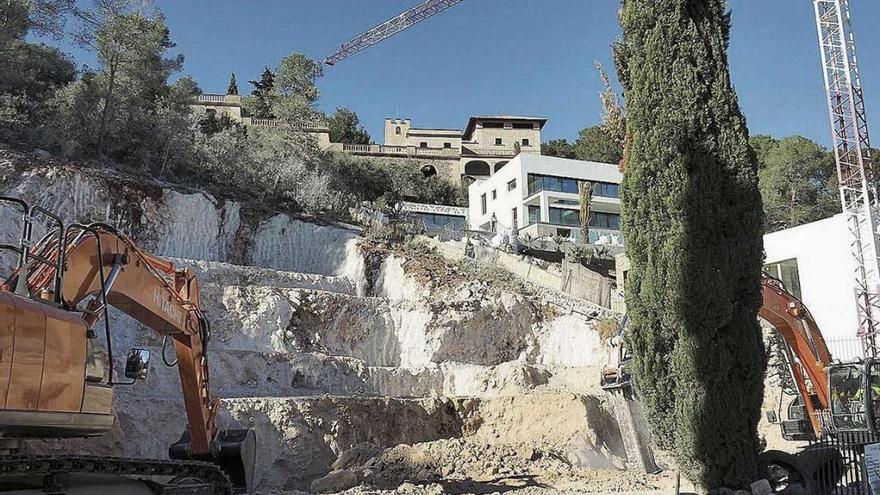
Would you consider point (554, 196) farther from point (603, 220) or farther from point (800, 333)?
point (800, 333)

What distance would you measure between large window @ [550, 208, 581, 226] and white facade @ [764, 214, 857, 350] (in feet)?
65.9

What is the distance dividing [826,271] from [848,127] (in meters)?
6.93

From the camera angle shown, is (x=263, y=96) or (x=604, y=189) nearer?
(x=604, y=189)

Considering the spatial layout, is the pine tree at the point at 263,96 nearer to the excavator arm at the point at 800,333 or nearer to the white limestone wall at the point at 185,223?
the white limestone wall at the point at 185,223

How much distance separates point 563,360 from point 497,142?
43.4 metres

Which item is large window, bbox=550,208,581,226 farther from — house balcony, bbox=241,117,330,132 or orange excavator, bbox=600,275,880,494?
orange excavator, bbox=600,275,880,494

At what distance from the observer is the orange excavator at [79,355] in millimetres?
5094

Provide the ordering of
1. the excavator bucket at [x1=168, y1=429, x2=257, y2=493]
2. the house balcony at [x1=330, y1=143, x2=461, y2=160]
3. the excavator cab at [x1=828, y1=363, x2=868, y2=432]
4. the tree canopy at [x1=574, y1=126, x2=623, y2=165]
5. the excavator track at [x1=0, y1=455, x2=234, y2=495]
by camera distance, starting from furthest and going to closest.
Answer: the tree canopy at [x1=574, y1=126, x2=623, y2=165] → the house balcony at [x1=330, y1=143, x2=461, y2=160] → the excavator cab at [x1=828, y1=363, x2=868, y2=432] → the excavator bucket at [x1=168, y1=429, x2=257, y2=493] → the excavator track at [x1=0, y1=455, x2=234, y2=495]

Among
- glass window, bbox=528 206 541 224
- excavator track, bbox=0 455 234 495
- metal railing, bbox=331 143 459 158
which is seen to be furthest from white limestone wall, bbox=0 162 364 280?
metal railing, bbox=331 143 459 158

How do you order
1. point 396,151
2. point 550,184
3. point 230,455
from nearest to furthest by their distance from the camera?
point 230,455
point 550,184
point 396,151

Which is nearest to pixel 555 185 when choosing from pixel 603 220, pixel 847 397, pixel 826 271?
pixel 603 220

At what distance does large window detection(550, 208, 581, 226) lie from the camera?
45438 mm

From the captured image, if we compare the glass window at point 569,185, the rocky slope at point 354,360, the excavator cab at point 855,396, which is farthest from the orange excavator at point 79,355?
the glass window at point 569,185

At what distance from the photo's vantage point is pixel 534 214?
1809 inches
